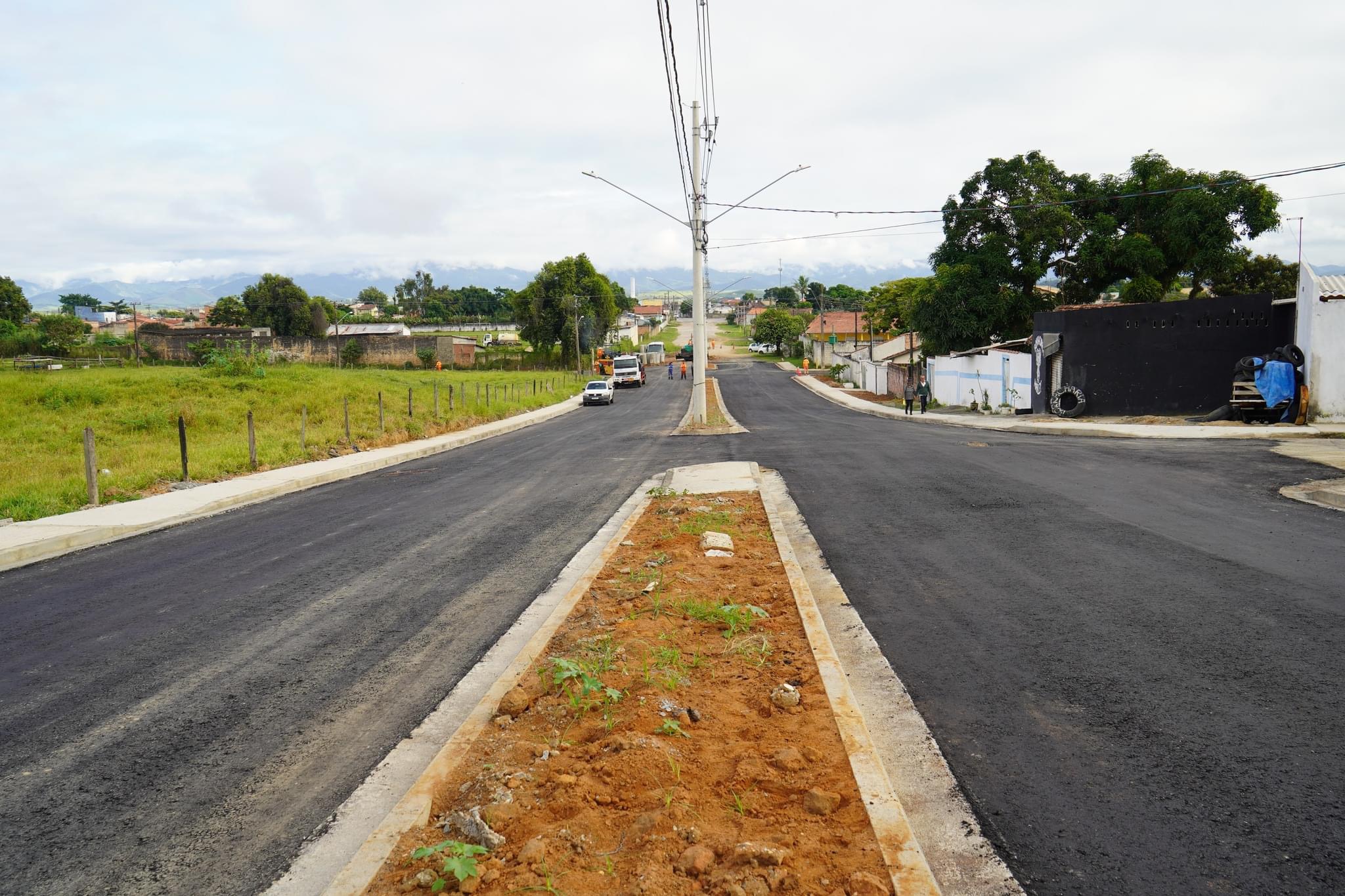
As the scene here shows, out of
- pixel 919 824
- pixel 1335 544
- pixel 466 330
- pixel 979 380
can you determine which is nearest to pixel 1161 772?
pixel 919 824

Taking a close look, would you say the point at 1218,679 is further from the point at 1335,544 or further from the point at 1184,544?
the point at 1335,544

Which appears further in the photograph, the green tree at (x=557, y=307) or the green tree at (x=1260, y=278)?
the green tree at (x=557, y=307)

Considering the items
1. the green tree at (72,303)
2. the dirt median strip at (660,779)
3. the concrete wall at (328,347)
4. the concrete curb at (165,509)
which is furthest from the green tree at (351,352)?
the green tree at (72,303)

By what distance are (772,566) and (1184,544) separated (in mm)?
4401

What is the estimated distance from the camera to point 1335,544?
8.51 metres

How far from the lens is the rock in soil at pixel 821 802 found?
3543 millimetres

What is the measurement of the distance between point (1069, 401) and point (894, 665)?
1047 inches

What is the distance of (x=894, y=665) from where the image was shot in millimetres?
5559

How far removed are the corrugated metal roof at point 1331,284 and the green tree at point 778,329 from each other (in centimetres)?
8390

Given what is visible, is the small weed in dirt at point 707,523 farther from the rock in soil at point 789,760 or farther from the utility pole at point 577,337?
the utility pole at point 577,337

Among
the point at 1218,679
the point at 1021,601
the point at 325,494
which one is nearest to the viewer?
the point at 1218,679

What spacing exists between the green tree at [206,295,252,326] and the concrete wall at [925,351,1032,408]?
73.9 metres

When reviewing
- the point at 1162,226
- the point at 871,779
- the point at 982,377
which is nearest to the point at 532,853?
the point at 871,779

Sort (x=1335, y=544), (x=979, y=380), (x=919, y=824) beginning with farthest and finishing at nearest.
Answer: (x=979, y=380) < (x=1335, y=544) < (x=919, y=824)
